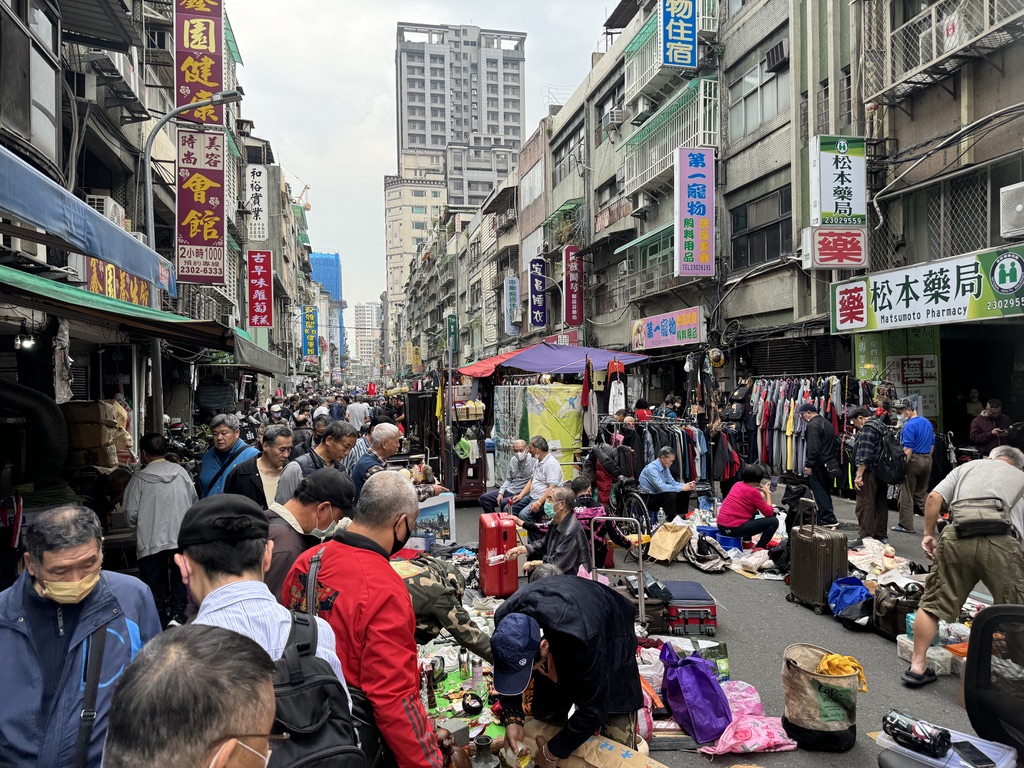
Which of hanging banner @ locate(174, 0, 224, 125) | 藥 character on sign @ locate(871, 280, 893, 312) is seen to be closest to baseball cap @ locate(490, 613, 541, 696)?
藥 character on sign @ locate(871, 280, 893, 312)

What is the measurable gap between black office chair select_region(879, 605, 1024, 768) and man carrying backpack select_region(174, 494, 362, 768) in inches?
105

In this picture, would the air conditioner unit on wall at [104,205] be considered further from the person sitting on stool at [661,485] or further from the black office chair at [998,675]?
the black office chair at [998,675]

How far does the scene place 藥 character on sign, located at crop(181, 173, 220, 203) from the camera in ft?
43.1

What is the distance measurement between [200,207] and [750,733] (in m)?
13.0

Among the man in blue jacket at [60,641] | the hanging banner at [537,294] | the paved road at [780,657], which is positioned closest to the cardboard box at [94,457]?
the man in blue jacket at [60,641]

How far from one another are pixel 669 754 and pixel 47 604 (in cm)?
374

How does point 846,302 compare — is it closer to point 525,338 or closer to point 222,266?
point 222,266

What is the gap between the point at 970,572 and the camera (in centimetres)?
501

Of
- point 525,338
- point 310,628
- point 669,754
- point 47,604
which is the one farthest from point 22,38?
point 525,338

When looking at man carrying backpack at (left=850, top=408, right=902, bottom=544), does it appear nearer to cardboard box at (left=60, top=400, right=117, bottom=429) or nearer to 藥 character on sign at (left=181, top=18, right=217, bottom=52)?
cardboard box at (left=60, top=400, right=117, bottom=429)

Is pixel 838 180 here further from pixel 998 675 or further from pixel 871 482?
pixel 998 675

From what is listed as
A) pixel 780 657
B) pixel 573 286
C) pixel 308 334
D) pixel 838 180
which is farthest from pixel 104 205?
pixel 308 334

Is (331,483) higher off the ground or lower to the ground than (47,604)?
higher

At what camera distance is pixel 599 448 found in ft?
34.2
